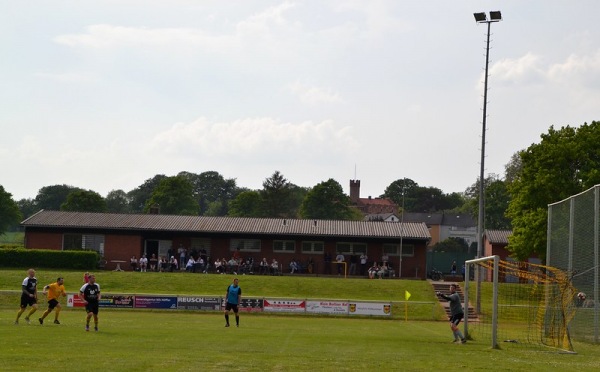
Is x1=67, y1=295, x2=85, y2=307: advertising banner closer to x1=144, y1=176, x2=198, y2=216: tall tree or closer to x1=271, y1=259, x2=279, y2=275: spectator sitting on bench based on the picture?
x1=271, y1=259, x2=279, y2=275: spectator sitting on bench

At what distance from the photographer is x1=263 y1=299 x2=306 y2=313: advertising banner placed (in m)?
46.3

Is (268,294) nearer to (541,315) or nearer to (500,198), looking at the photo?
(541,315)

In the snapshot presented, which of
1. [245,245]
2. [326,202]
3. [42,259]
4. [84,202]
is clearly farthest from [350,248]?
[84,202]

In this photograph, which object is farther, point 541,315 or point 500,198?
point 500,198

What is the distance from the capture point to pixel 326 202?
125m

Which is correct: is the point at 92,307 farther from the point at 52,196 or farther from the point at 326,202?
the point at 52,196

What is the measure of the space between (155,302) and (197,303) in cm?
226

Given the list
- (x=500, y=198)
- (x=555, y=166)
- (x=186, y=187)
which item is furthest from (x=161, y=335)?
(x=186, y=187)

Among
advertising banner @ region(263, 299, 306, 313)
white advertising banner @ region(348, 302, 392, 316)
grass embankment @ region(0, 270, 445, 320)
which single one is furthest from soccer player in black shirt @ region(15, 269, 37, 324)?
grass embankment @ region(0, 270, 445, 320)

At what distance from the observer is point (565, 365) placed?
61.2ft

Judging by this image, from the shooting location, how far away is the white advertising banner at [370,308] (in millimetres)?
46625

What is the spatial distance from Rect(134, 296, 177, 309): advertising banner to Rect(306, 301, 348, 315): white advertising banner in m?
7.36

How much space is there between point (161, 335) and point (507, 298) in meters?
20.9

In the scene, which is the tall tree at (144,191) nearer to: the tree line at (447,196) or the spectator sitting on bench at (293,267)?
the tree line at (447,196)
